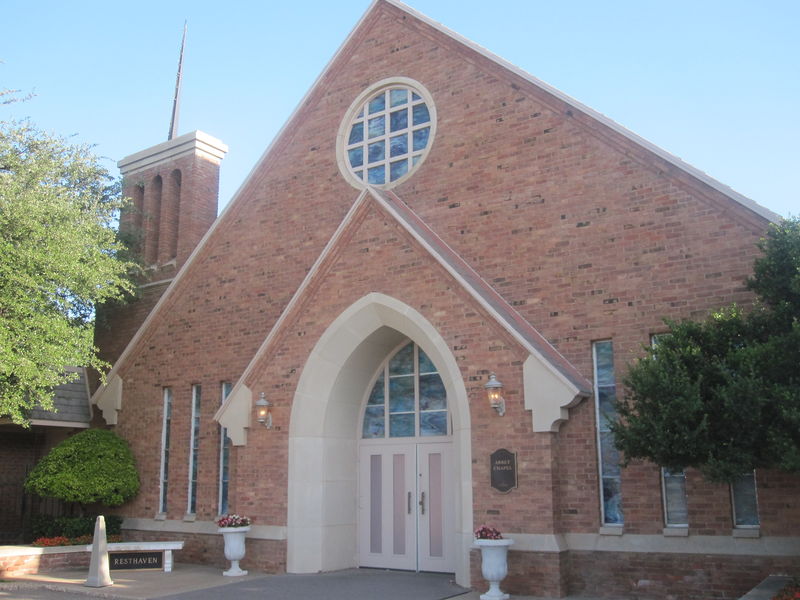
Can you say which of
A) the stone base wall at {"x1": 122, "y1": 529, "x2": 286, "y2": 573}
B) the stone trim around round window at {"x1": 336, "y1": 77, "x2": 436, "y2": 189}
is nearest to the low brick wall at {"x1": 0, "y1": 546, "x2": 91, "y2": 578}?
the stone base wall at {"x1": 122, "y1": 529, "x2": 286, "y2": 573}

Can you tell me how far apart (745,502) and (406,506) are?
5.83 m

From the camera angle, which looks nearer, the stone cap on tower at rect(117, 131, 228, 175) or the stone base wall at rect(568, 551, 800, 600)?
the stone base wall at rect(568, 551, 800, 600)

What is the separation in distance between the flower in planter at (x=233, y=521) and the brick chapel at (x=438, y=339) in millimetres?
260

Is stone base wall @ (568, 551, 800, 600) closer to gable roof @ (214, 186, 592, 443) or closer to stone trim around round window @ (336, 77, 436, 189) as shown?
gable roof @ (214, 186, 592, 443)

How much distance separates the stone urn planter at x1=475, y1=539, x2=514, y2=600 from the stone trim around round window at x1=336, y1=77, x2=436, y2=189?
272 inches

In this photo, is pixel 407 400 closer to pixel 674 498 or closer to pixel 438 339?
pixel 438 339

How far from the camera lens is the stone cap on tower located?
20062 mm

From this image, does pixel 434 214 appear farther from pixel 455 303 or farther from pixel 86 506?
pixel 86 506

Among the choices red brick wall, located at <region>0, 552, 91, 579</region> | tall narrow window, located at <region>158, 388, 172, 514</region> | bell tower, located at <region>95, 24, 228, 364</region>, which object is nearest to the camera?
red brick wall, located at <region>0, 552, 91, 579</region>

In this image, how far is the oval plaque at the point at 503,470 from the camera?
11.8 m

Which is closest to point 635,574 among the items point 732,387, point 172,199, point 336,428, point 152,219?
point 732,387

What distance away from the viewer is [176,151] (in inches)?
803

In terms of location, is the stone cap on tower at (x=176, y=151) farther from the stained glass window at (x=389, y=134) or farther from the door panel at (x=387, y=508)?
the door panel at (x=387, y=508)

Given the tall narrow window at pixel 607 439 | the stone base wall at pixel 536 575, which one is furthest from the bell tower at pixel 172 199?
the stone base wall at pixel 536 575
